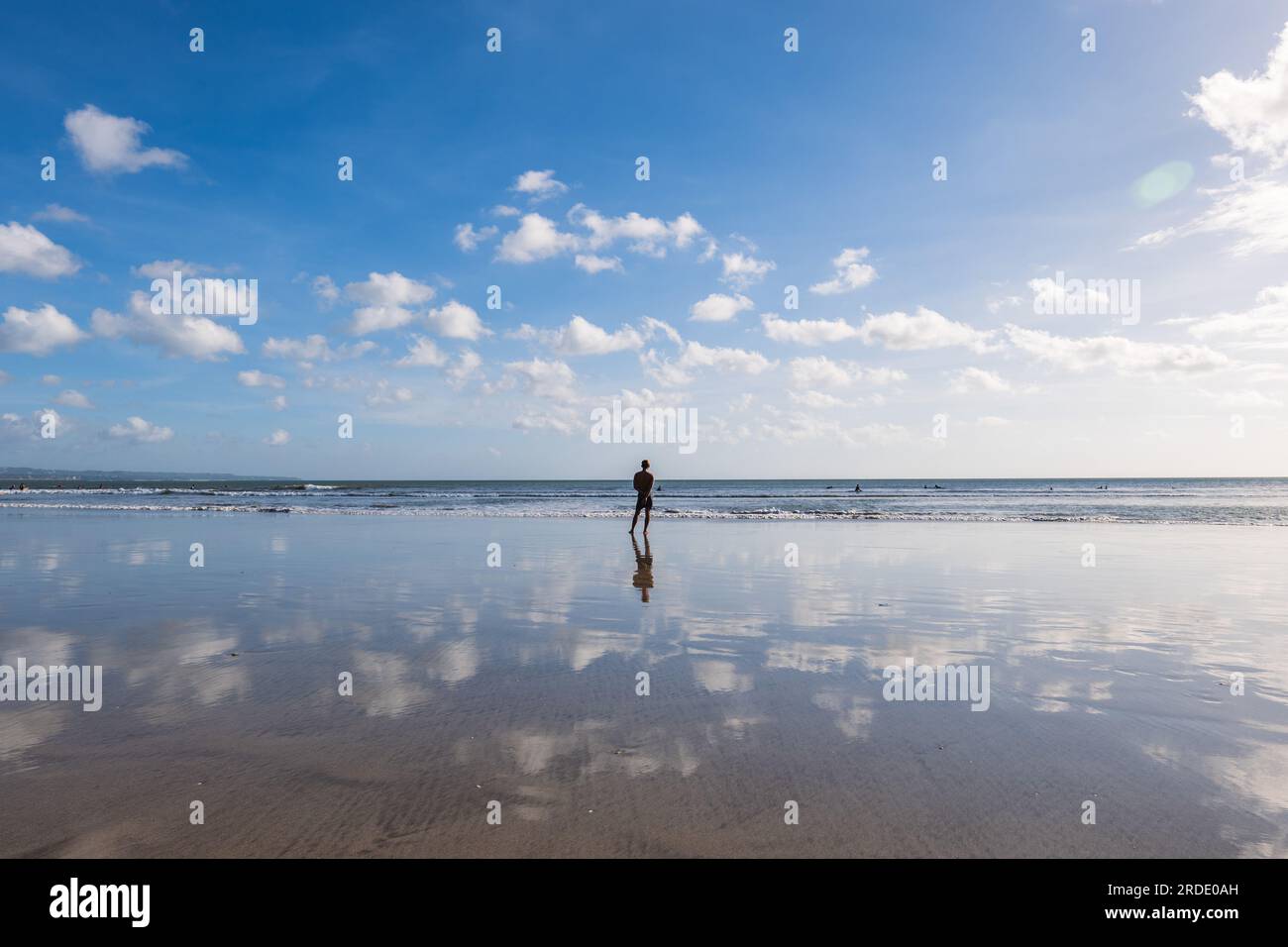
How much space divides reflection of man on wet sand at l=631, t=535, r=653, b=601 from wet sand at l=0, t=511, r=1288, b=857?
0.18 m

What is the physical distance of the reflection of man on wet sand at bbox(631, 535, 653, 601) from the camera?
11117 millimetres

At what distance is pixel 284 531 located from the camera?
21828 millimetres

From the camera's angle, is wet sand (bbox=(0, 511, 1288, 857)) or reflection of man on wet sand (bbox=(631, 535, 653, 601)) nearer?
wet sand (bbox=(0, 511, 1288, 857))

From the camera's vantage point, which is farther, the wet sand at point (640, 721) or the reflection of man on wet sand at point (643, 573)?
the reflection of man on wet sand at point (643, 573)

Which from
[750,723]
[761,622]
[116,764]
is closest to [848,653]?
[761,622]

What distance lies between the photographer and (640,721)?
16.5 feet

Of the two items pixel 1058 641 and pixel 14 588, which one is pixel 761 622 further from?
pixel 14 588

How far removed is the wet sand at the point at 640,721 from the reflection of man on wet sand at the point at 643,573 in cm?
18

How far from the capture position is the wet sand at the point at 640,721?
3479mm

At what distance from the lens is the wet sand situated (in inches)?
137

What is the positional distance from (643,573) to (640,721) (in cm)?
801

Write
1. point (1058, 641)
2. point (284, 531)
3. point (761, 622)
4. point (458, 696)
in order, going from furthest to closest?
point (284, 531), point (761, 622), point (1058, 641), point (458, 696)

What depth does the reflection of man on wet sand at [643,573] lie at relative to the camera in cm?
1112
